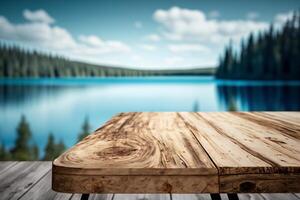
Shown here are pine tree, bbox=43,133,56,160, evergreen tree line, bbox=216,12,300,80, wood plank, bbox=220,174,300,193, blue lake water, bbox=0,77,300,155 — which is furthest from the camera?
blue lake water, bbox=0,77,300,155

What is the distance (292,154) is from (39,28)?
108ft

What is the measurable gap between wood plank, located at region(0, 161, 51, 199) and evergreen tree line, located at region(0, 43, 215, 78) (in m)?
18.4

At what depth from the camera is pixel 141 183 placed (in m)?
0.51

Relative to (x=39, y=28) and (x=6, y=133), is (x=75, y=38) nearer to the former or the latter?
(x=39, y=28)

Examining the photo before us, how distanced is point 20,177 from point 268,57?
21212mm

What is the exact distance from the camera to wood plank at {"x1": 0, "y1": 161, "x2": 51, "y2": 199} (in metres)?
1.82

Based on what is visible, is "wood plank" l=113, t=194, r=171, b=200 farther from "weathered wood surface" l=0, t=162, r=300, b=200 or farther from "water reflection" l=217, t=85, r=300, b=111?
"water reflection" l=217, t=85, r=300, b=111

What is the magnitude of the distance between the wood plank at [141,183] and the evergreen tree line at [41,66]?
20.3 meters

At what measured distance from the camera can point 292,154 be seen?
24.0 inches

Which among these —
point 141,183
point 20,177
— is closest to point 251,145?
point 141,183

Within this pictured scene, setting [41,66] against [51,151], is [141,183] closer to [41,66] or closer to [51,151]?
[51,151]

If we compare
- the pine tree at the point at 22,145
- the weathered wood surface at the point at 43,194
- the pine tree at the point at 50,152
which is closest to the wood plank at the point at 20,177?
the weathered wood surface at the point at 43,194

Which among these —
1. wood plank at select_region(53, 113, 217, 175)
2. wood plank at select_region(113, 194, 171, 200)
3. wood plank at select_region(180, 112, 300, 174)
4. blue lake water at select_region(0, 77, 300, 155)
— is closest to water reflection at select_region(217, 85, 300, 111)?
blue lake water at select_region(0, 77, 300, 155)

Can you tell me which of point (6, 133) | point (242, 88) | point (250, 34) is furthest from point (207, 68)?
point (6, 133)
